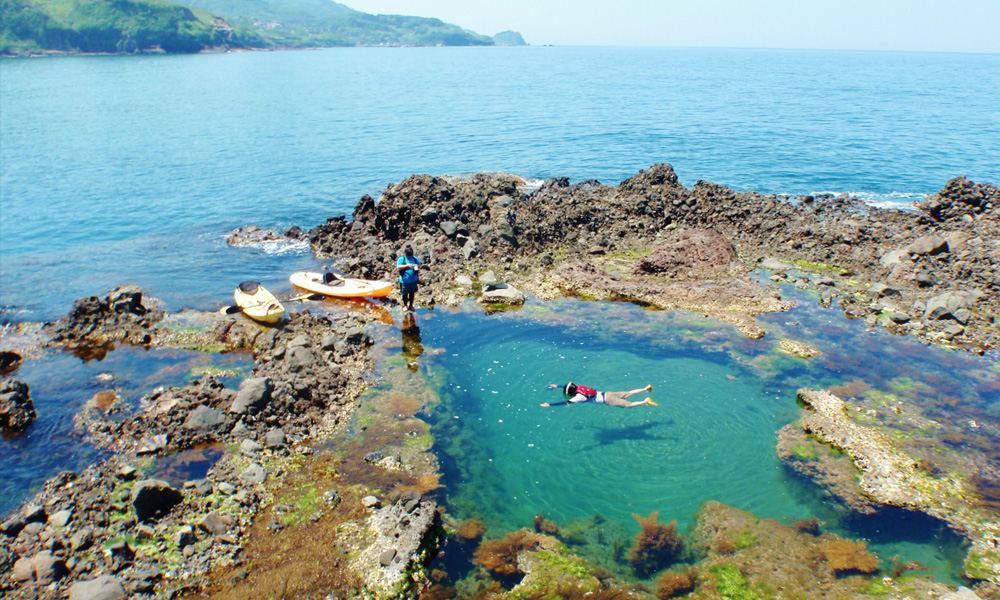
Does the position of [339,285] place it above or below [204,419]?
above

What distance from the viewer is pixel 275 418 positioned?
14.4 meters

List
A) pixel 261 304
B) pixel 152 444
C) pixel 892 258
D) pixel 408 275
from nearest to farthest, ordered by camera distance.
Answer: pixel 152 444
pixel 408 275
pixel 261 304
pixel 892 258

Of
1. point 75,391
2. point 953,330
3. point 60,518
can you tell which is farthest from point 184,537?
point 953,330

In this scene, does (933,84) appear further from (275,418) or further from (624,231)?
(275,418)

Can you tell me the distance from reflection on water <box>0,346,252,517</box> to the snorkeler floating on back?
10135mm

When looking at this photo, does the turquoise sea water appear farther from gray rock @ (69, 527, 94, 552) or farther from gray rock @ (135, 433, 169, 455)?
gray rock @ (69, 527, 94, 552)

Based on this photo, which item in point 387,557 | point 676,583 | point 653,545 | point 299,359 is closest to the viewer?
point 387,557

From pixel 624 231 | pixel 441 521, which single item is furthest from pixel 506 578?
pixel 624 231

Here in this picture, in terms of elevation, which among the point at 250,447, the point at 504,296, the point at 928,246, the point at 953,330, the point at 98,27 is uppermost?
the point at 98,27

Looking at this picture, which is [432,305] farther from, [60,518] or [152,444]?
[60,518]

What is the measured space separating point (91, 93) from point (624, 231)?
9591 centimetres

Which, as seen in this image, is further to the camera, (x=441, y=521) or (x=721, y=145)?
(x=721, y=145)

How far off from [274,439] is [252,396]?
155cm

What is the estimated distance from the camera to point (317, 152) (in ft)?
172
